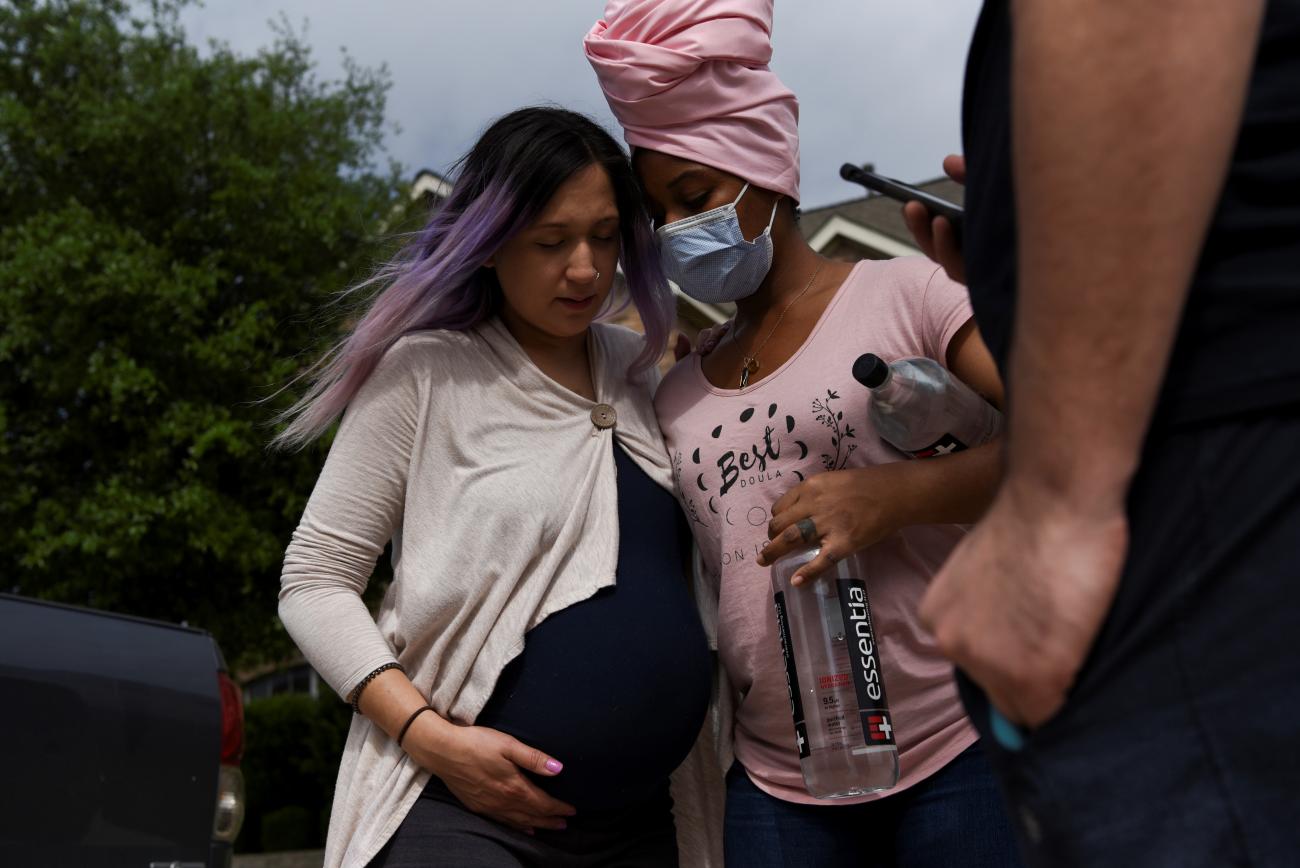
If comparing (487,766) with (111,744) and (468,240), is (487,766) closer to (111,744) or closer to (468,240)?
(468,240)

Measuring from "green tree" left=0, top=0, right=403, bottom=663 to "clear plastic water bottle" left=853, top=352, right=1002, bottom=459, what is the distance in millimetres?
9892

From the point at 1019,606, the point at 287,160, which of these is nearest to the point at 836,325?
the point at 1019,606

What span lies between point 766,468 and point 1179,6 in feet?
5.45

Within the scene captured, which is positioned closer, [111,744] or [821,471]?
[821,471]

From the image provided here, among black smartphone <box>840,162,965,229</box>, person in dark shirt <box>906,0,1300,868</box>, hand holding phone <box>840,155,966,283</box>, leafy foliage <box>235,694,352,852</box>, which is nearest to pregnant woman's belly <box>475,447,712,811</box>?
black smartphone <box>840,162,965,229</box>

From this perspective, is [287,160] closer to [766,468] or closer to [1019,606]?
[766,468]

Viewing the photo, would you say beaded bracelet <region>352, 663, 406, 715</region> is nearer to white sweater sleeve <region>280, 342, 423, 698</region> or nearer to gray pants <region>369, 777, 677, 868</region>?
white sweater sleeve <region>280, 342, 423, 698</region>

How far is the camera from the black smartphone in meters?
1.63

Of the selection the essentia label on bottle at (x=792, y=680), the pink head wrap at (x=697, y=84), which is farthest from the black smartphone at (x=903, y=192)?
the essentia label on bottle at (x=792, y=680)

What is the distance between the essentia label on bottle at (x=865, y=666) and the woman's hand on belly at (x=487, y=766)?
57cm

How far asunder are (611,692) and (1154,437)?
1.49 meters

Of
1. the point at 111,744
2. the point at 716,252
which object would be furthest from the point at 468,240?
the point at 111,744

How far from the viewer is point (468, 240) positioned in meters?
2.70

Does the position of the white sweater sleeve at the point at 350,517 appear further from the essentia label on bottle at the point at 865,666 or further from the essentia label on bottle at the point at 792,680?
the essentia label on bottle at the point at 865,666
